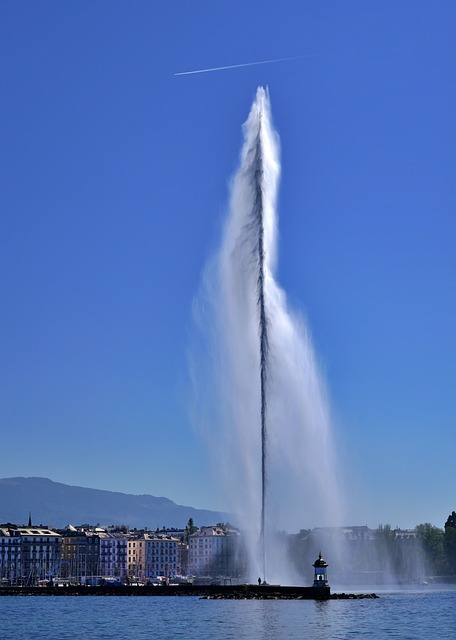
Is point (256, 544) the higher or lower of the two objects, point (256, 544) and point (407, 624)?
the higher

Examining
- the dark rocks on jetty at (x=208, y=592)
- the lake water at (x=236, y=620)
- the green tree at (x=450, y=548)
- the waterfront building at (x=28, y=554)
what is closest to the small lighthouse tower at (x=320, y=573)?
the dark rocks on jetty at (x=208, y=592)

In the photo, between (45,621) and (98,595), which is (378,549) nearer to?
(98,595)

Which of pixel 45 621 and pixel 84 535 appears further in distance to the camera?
pixel 84 535

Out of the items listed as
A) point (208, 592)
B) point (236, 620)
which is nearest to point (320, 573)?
point (236, 620)

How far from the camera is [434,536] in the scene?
19775cm

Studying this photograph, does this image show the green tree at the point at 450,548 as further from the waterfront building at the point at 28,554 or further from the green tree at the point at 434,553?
the waterfront building at the point at 28,554

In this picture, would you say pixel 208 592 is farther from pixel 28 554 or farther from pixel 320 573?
pixel 28 554

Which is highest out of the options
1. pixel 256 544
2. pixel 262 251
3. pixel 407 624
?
pixel 262 251

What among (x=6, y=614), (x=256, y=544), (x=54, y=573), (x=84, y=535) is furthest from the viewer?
(x=84, y=535)

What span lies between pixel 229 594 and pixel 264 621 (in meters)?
25.4

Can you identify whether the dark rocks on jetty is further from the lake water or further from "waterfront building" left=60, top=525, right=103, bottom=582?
"waterfront building" left=60, top=525, right=103, bottom=582

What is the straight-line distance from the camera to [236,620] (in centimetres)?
6906

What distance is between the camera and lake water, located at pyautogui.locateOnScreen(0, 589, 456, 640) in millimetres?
61125

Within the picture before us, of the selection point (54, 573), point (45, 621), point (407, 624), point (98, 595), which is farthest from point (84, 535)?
point (407, 624)
